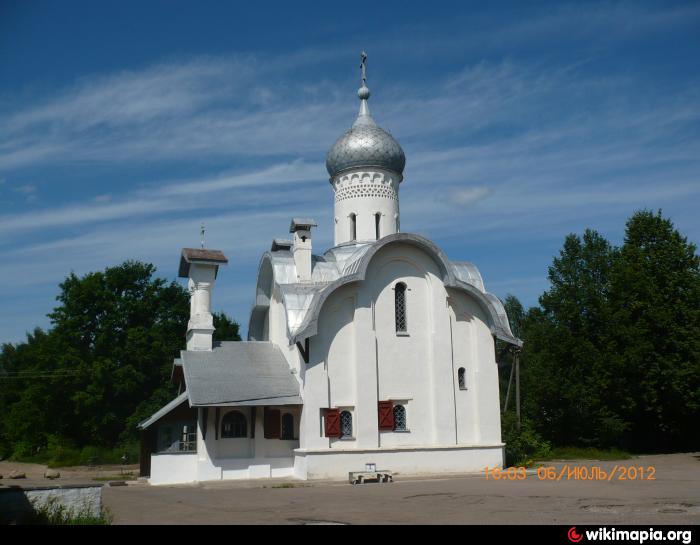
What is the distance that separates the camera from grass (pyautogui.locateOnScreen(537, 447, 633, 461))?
25.0 metres

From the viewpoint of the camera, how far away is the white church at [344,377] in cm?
1916

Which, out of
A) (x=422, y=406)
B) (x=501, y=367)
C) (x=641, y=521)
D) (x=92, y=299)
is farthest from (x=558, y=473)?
(x=501, y=367)

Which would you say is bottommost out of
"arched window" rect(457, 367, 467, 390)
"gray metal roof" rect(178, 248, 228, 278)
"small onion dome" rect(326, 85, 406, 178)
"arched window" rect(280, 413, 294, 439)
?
"arched window" rect(280, 413, 294, 439)

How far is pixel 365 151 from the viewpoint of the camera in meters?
24.0

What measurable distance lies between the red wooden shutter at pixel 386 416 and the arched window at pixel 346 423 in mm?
874

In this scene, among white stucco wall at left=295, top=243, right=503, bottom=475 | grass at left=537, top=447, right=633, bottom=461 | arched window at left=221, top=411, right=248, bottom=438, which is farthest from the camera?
grass at left=537, top=447, right=633, bottom=461

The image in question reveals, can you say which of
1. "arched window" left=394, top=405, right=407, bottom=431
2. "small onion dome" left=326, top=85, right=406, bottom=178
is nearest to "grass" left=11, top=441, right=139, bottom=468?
"arched window" left=394, top=405, right=407, bottom=431

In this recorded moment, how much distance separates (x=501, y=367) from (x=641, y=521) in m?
39.1

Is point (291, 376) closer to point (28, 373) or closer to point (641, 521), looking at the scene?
point (641, 521)

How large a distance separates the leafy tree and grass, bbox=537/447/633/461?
17718mm

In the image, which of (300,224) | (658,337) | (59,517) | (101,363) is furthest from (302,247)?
(101,363)

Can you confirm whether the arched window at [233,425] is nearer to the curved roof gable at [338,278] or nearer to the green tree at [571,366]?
the curved roof gable at [338,278]
